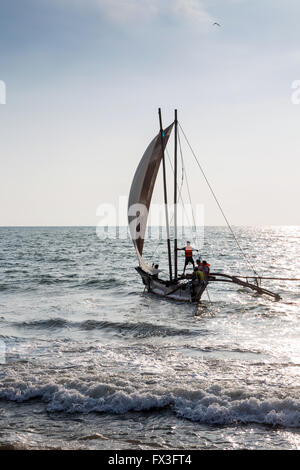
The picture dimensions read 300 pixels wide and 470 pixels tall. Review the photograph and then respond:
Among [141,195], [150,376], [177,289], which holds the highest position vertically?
[141,195]

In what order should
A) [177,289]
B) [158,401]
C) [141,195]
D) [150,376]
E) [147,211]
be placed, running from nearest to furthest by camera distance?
1. [158,401]
2. [150,376]
3. [177,289]
4. [141,195]
5. [147,211]

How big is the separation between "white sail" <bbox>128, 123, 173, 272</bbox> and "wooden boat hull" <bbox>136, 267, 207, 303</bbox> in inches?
39.9

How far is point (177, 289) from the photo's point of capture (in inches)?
965

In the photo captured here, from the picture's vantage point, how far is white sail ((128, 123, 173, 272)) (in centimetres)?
2672

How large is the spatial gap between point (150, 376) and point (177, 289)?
498 inches

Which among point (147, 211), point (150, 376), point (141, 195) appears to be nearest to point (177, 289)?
point (147, 211)

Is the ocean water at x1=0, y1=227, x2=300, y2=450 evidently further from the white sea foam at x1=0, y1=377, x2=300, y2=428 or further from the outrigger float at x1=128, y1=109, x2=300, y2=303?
the outrigger float at x1=128, y1=109, x2=300, y2=303

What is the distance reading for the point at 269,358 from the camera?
45.5 feet

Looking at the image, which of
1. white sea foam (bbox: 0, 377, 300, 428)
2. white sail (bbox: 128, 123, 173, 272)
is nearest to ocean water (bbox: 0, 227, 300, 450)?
white sea foam (bbox: 0, 377, 300, 428)

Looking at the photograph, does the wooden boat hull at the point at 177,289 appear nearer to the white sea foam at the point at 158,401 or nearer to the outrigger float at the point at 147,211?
the outrigger float at the point at 147,211

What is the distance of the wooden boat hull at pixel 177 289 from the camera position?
2355 cm

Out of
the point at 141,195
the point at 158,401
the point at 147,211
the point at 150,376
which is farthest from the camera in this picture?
the point at 147,211

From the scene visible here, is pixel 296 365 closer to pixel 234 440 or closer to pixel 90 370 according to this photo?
pixel 234 440

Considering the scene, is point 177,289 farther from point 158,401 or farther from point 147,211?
point 158,401
